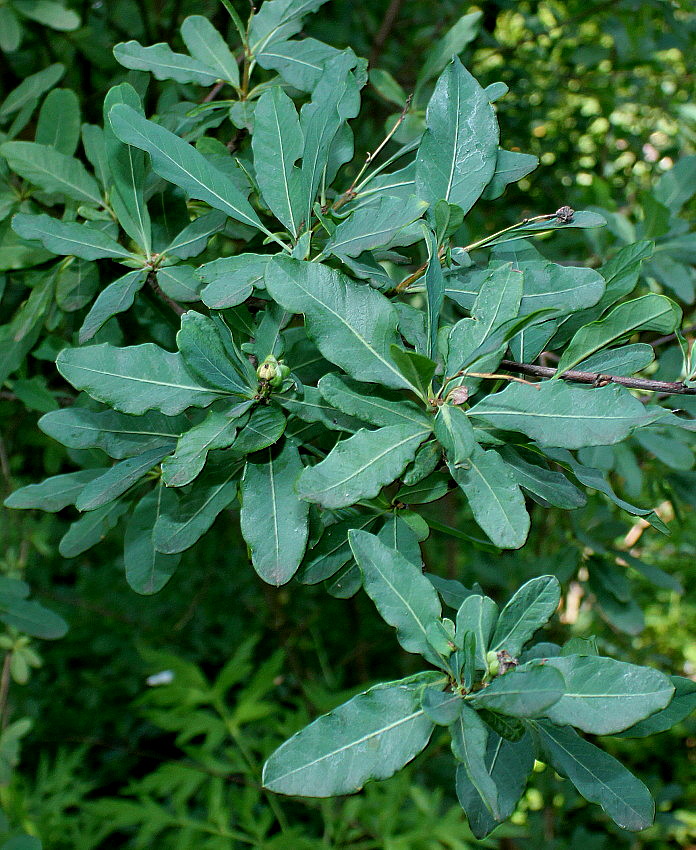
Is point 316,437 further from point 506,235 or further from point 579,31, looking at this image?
point 579,31

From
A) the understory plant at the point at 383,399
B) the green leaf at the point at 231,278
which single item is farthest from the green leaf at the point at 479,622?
the green leaf at the point at 231,278

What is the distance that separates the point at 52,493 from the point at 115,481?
18 centimetres

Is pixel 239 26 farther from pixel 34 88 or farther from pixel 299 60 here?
pixel 34 88

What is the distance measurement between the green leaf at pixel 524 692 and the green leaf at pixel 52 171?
0.72 m

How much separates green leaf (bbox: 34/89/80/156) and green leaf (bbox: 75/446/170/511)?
512mm

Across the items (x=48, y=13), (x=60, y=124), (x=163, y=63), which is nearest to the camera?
(x=163, y=63)

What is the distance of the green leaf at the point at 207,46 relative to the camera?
913 mm

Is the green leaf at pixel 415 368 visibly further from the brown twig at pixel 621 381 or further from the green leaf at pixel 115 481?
the green leaf at pixel 115 481

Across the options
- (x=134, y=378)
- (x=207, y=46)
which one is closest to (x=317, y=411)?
(x=134, y=378)

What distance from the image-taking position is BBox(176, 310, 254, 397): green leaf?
2.08ft

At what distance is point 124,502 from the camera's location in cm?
95

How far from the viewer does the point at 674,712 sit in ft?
2.27

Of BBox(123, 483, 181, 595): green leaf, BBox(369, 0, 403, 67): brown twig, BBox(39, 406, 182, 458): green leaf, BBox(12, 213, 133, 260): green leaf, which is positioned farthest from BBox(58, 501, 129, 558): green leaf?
BBox(369, 0, 403, 67): brown twig

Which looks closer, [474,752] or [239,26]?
[474,752]
